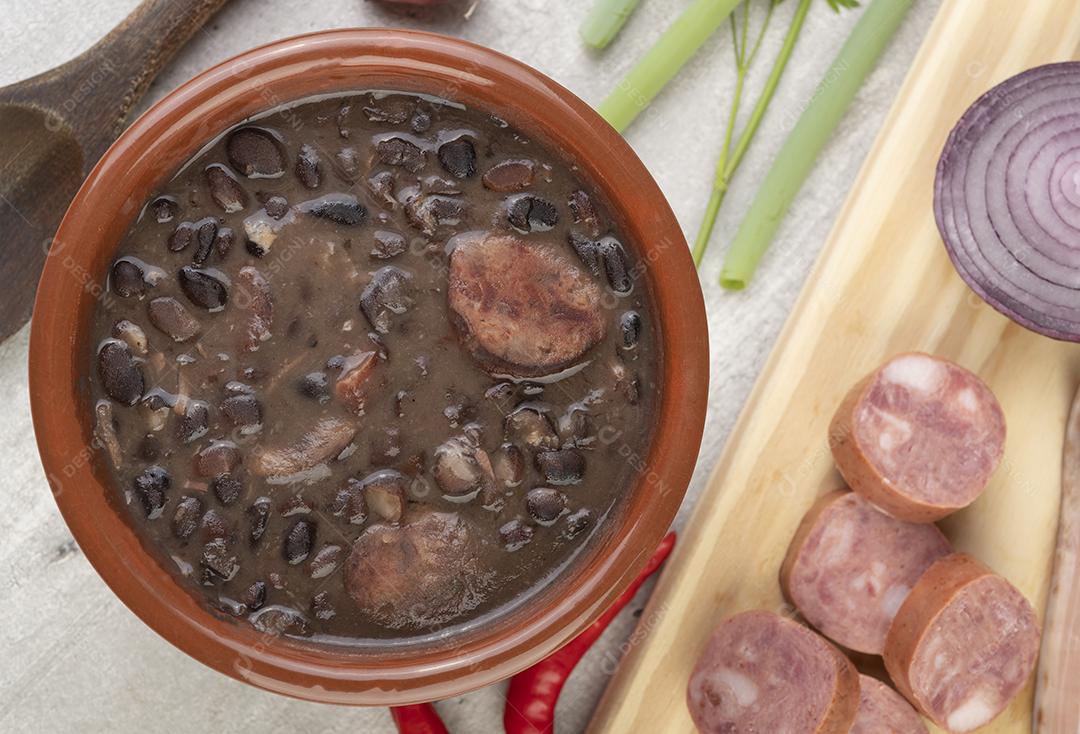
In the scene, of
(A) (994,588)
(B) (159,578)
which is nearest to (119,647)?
(B) (159,578)

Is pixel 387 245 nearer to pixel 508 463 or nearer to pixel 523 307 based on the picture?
pixel 523 307

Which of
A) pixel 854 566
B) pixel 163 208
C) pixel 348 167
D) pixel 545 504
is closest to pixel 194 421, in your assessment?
pixel 163 208

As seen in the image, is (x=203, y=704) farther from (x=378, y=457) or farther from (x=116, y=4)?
(x=116, y=4)

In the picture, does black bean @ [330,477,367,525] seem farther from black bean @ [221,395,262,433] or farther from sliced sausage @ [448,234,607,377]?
sliced sausage @ [448,234,607,377]

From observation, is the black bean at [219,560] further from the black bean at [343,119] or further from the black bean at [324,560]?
the black bean at [343,119]

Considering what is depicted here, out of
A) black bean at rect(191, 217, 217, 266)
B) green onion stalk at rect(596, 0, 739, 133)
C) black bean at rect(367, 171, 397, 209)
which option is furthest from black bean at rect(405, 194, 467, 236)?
green onion stalk at rect(596, 0, 739, 133)

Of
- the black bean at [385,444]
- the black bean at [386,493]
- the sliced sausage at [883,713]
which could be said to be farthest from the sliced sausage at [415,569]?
the sliced sausage at [883,713]

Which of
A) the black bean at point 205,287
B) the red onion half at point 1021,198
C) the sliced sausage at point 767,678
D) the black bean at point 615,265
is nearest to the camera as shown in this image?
the black bean at point 205,287
